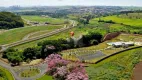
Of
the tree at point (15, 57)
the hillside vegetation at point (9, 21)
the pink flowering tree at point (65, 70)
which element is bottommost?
the hillside vegetation at point (9, 21)

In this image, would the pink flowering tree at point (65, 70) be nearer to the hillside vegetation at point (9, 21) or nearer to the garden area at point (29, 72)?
the garden area at point (29, 72)

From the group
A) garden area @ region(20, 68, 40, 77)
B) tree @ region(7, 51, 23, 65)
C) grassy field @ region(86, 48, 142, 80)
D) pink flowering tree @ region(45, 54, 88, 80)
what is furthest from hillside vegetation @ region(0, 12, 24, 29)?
pink flowering tree @ region(45, 54, 88, 80)

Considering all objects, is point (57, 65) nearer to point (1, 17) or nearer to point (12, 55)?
point (12, 55)

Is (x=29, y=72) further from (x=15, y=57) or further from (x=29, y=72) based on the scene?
(x=15, y=57)

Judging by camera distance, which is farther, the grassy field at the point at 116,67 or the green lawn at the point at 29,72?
the green lawn at the point at 29,72

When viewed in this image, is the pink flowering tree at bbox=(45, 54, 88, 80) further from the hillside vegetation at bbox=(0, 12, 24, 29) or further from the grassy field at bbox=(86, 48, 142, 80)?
the hillside vegetation at bbox=(0, 12, 24, 29)

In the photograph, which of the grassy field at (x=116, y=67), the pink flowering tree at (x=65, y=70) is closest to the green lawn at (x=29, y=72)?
the grassy field at (x=116, y=67)

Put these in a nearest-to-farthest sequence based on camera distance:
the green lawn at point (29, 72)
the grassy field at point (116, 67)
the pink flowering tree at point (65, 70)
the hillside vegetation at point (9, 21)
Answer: the pink flowering tree at point (65, 70) < the grassy field at point (116, 67) < the green lawn at point (29, 72) < the hillside vegetation at point (9, 21)
